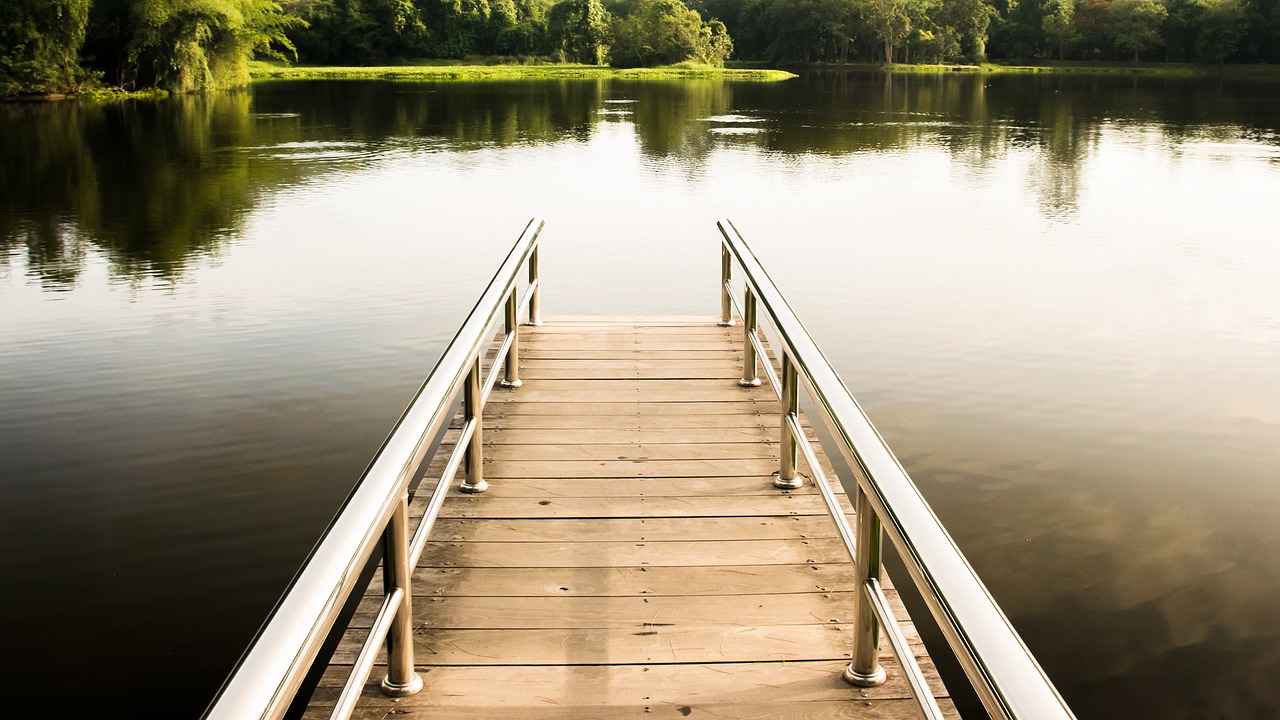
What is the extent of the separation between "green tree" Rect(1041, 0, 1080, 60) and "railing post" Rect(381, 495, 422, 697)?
9235cm

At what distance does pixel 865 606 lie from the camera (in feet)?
7.57

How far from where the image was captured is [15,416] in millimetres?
6699

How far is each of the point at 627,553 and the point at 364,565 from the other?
104cm

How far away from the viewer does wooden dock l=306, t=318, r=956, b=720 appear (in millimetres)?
2412

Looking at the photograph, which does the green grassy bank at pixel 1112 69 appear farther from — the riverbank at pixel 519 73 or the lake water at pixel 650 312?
the lake water at pixel 650 312

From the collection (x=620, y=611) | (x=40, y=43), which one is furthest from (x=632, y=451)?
(x=40, y=43)

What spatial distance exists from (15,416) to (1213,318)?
31.4 feet

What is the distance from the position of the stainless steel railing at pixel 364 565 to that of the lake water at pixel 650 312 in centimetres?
189

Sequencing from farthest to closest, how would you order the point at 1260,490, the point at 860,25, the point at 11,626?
1. the point at 860,25
2. the point at 1260,490
3. the point at 11,626

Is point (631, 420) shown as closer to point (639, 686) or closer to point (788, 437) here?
point (788, 437)

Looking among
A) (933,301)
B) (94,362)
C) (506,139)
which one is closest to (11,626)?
(94,362)

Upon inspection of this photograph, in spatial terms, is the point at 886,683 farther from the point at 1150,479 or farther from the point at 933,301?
the point at 933,301

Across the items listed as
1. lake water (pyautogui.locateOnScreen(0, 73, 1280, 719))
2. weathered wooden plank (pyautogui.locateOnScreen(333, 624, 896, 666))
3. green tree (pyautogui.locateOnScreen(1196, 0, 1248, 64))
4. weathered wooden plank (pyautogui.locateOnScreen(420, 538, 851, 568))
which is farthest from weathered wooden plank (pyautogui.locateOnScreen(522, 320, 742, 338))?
green tree (pyautogui.locateOnScreen(1196, 0, 1248, 64))

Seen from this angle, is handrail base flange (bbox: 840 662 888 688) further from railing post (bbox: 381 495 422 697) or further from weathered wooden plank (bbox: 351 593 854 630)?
railing post (bbox: 381 495 422 697)
